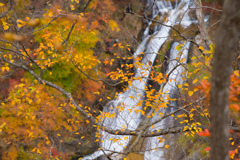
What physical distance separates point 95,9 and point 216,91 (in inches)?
409

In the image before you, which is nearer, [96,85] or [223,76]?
[223,76]

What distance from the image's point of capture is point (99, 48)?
10703 mm

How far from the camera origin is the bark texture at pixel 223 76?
34.5 inches

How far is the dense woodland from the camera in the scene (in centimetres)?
106

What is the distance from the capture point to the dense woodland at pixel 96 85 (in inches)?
41.9

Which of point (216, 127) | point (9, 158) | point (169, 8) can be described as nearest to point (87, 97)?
point (9, 158)

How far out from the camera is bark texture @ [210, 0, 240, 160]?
877mm

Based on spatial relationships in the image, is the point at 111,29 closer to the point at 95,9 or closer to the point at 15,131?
the point at 95,9

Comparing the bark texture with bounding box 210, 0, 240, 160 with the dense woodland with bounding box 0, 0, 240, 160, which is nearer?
the bark texture with bounding box 210, 0, 240, 160

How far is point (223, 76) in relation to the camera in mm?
922

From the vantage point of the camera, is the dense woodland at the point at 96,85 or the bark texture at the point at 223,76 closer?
the bark texture at the point at 223,76

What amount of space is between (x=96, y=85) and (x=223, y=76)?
724cm

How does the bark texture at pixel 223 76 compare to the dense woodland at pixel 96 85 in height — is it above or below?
below

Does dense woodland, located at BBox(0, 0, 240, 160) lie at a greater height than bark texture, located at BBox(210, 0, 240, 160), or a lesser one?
greater
